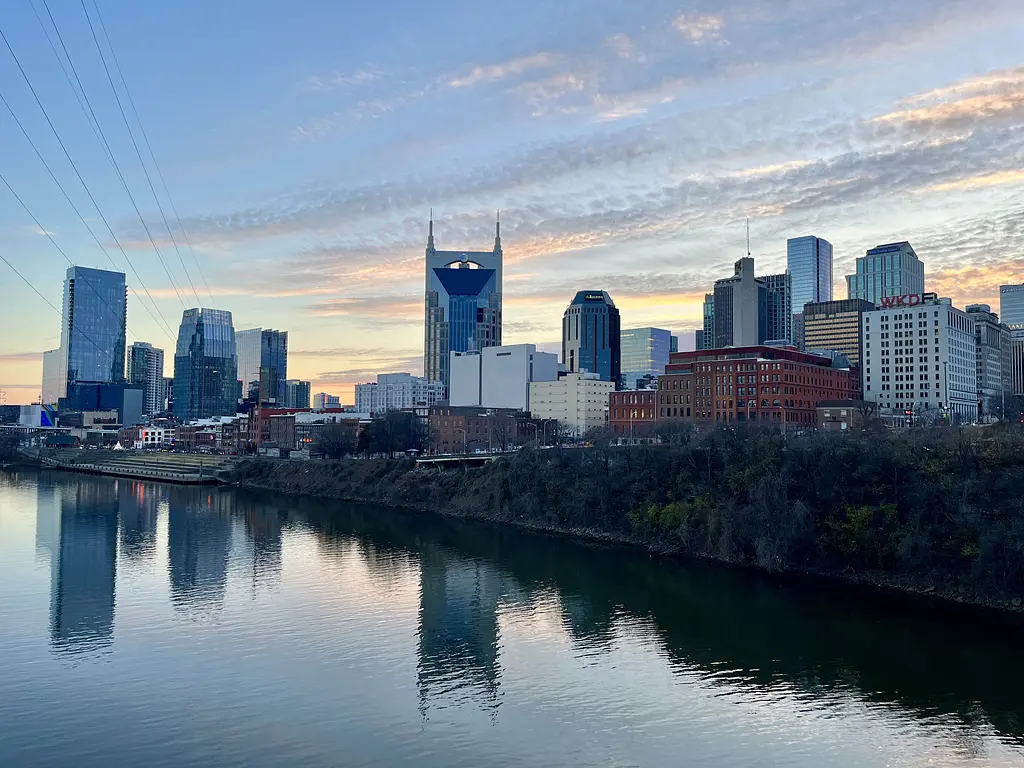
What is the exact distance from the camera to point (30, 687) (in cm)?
2658

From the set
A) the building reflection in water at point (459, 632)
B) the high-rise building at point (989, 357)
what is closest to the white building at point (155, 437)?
the building reflection in water at point (459, 632)

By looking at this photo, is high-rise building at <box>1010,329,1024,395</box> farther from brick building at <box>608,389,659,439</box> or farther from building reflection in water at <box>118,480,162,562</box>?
building reflection in water at <box>118,480,162,562</box>

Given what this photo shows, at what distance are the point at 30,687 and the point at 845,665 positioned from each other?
29473 millimetres

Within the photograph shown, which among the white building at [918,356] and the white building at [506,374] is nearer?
the white building at [918,356]

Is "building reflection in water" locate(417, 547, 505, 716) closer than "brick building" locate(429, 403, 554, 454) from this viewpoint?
Yes

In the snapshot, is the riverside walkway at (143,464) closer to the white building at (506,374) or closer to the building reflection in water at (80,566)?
the building reflection in water at (80,566)

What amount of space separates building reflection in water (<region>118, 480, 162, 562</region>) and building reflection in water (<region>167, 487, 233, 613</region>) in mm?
1418

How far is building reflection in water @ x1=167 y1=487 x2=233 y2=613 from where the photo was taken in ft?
132

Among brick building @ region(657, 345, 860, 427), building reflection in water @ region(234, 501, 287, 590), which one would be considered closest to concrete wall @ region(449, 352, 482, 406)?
brick building @ region(657, 345, 860, 427)

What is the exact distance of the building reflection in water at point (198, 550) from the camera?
40094mm

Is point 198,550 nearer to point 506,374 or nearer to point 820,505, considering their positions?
point 820,505

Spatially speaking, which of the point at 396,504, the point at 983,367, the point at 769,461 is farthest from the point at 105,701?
the point at 983,367

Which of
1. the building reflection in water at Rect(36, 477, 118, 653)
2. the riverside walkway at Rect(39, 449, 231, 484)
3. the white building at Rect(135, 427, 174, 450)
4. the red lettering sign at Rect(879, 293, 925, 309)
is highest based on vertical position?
the red lettering sign at Rect(879, 293, 925, 309)

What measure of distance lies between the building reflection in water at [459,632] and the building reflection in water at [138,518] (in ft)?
65.5
